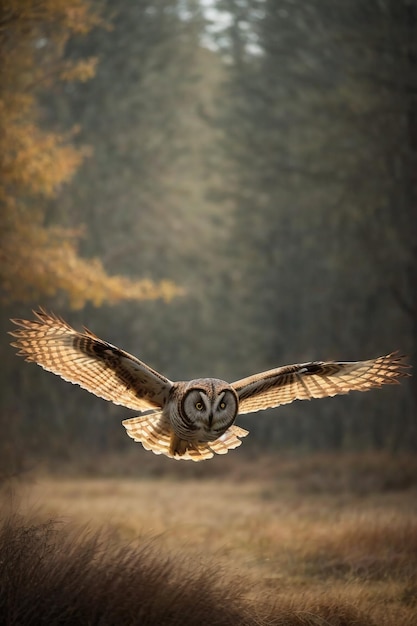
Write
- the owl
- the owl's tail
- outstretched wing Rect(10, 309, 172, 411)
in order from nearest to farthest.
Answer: the owl
outstretched wing Rect(10, 309, 172, 411)
the owl's tail

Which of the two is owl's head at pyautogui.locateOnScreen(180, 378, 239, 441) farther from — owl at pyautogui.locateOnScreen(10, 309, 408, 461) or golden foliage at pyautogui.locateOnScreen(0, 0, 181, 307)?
golden foliage at pyautogui.locateOnScreen(0, 0, 181, 307)

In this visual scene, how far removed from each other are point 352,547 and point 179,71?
55.7 ft

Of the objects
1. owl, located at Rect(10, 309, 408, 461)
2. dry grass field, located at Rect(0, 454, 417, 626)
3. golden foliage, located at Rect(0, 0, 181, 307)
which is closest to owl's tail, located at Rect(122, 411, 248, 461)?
owl, located at Rect(10, 309, 408, 461)

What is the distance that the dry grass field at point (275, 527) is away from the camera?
634 centimetres

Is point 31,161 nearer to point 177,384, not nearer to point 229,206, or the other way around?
point 177,384

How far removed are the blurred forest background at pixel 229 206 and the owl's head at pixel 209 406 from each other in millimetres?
5224

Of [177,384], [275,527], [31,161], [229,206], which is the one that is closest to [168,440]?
[177,384]

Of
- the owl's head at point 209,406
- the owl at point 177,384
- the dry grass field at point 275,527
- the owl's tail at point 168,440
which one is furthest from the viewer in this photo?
the owl's tail at point 168,440

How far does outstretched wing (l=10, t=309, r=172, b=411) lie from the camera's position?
6.71m

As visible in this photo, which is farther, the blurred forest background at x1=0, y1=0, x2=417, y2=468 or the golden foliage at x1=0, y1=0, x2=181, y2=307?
the blurred forest background at x1=0, y1=0, x2=417, y2=468

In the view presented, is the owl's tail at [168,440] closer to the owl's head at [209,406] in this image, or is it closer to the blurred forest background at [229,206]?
the owl's head at [209,406]

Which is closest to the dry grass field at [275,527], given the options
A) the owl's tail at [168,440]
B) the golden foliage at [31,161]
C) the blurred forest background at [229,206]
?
the owl's tail at [168,440]

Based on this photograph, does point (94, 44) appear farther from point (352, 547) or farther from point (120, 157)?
point (352, 547)

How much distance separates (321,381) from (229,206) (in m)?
20.1
